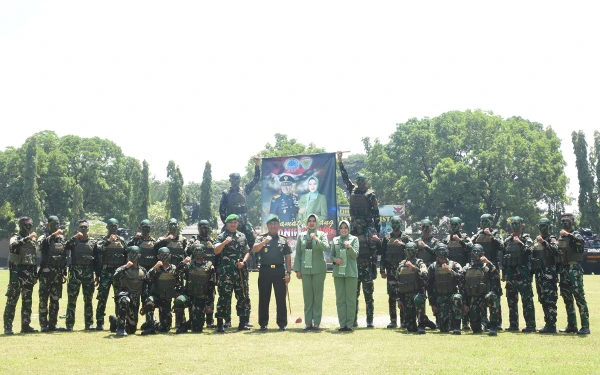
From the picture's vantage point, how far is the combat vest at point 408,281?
42.4ft

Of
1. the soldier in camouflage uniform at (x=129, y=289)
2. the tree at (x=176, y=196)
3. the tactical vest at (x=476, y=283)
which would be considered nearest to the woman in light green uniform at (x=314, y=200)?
the soldier in camouflage uniform at (x=129, y=289)

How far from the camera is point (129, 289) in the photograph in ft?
42.2

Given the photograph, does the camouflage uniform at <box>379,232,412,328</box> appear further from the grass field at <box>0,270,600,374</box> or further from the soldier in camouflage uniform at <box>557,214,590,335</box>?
the soldier in camouflage uniform at <box>557,214,590,335</box>

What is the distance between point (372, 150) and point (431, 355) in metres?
58.1

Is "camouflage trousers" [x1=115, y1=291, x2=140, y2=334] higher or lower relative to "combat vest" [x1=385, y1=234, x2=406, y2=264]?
lower

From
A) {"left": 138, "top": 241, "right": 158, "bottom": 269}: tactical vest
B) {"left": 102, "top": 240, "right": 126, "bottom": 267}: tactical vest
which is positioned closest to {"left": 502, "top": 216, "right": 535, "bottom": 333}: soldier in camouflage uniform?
{"left": 138, "top": 241, "right": 158, "bottom": 269}: tactical vest

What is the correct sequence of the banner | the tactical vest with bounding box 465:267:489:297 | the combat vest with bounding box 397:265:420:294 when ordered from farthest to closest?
the banner
the combat vest with bounding box 397:265:420:294
the tactical vest with bounding box 465:267:489:297

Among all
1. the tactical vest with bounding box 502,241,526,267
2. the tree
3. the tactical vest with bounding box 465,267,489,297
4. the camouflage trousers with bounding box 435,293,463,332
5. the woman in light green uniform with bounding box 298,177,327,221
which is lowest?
the camouflage trousers with bounding box 435,293,463,332

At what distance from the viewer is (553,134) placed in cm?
6875

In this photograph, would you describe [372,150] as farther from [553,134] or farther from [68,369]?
[68,369]

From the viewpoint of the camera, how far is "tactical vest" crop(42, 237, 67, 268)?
13.5 meters

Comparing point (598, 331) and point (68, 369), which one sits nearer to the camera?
point (68, 369)

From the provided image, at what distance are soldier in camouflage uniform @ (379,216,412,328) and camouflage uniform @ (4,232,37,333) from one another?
Result: 7546 mm

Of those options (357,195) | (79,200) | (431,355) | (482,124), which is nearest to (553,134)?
(482,124)
